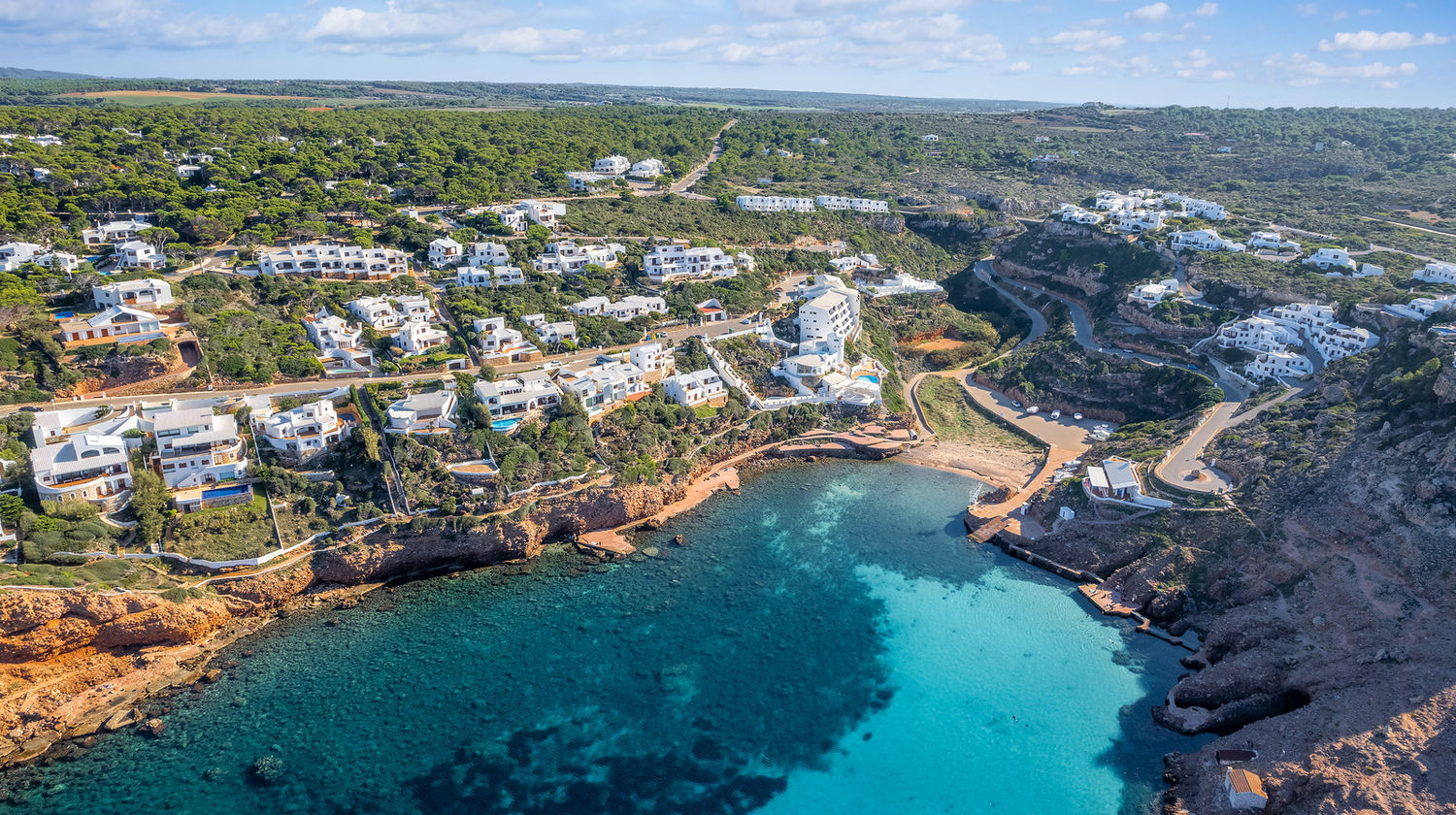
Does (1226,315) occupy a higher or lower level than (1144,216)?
lower

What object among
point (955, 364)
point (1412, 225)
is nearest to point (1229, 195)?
point (1412, 225)

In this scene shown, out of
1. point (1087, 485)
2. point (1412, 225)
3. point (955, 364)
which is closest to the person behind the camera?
point (1087, 485)

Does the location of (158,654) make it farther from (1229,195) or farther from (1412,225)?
(1229,195)

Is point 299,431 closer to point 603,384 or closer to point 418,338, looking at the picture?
point 418,338

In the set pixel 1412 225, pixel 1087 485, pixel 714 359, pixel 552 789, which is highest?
pixel 1412 225

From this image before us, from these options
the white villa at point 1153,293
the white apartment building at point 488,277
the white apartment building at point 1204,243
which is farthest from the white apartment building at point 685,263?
the white apartment building at point 1204,243

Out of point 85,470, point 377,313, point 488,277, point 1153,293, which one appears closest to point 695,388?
point 488,277

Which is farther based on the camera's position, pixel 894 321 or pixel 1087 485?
pixel 894 321
